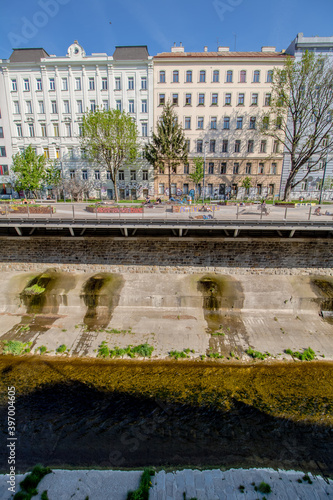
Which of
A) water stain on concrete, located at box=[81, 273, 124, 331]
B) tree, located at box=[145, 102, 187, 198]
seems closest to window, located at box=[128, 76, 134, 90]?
tree, located at box=[145, 102, 187, 198]

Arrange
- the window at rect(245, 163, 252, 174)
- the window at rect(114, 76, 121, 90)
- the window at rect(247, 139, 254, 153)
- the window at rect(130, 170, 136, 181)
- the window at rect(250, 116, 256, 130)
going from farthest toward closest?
1. the window at rect(130, 170, 136, 181)
2. the window at rect(245, 163, 252, 174)
3. the window at rect(247, 139, 254, 153)
4. the window at rect(250, 116, 256, 130)
5. the window at rect(114, 76, 121, 90)

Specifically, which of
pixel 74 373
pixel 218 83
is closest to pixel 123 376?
pixel 74 373

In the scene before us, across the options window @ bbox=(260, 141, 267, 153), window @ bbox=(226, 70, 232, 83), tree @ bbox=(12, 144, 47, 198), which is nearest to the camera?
tree @ bbox=(12, 144, 47, 198)

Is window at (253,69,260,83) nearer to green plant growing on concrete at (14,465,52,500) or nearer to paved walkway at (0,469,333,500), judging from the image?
paved walkway at (0,469,333,500)

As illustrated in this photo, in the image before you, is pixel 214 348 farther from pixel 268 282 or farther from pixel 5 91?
pixel 5 91

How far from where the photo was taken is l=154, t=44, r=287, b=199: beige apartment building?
3706 cm

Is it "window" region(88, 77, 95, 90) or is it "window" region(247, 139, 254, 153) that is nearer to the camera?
"window" region(88, 77, 95, 90)

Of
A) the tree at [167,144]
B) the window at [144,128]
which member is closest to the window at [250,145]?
the tree at [167,144]

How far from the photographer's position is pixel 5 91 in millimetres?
38781

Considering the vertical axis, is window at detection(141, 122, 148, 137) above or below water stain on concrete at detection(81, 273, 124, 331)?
above

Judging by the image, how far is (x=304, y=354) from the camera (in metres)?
13.5

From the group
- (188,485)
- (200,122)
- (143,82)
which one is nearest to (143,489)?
(188,485)

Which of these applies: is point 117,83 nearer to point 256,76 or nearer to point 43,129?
point 43,129

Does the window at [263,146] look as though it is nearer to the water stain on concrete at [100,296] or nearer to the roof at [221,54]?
the roof at [221,54]
